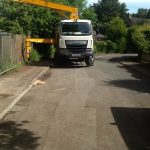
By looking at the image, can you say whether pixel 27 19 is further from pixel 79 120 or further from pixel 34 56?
pixel 79 120

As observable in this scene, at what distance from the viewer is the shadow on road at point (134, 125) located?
348 inches

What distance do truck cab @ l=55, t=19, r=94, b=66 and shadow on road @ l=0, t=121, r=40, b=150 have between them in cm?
2068

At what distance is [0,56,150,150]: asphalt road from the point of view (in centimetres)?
877

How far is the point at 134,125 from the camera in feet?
34.9

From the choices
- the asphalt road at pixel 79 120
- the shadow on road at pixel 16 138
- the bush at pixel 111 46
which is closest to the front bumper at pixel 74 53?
the asphalt road at pixel 79 120

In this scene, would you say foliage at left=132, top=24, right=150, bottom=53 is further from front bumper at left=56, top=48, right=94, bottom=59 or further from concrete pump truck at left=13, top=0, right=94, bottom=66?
front bumper at left=56, top=48, right=94, bottom=59

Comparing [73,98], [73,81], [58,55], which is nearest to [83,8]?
[58,55]

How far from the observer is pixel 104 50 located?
236ft

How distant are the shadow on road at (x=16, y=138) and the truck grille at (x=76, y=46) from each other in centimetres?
2069

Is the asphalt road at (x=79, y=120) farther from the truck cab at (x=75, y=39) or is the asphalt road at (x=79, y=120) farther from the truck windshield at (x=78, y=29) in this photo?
the truck windshield at (x=78, y=29)

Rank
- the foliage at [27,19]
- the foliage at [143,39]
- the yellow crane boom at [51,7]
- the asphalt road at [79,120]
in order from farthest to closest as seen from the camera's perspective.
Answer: the foliage at [143,39] < the yellow crane boom at [51,7] < the foliage at [27,19] < the asphalt road at [79,120]

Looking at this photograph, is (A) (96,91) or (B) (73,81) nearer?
(A) (96,91)

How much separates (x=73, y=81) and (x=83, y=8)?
66968 mm

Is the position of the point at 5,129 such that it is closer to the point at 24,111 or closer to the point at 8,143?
the point at 8,143
